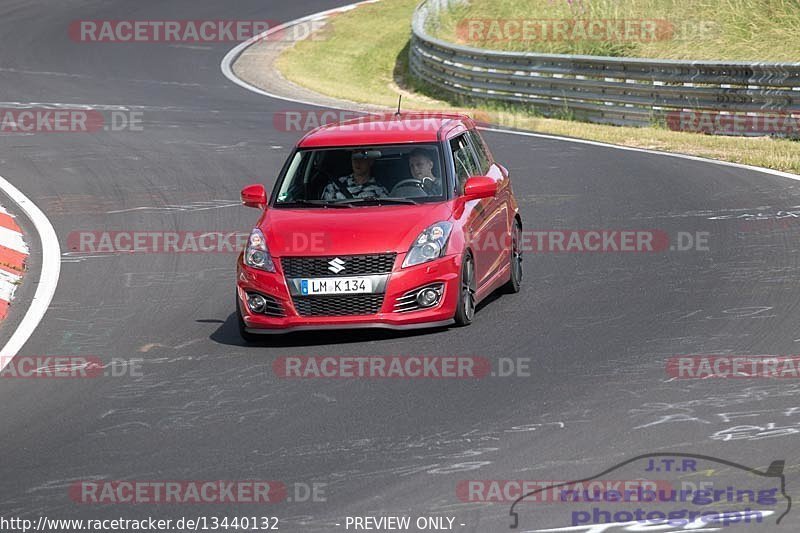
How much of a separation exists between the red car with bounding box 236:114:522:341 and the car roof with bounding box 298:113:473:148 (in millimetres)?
12

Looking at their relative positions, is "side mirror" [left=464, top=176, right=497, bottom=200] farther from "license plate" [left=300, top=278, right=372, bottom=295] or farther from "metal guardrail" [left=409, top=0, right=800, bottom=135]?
"metal guardrail" [left=409, top=0, right=800, bottom=135]

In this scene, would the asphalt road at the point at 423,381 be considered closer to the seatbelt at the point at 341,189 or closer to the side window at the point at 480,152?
the side window at the point at 480,152

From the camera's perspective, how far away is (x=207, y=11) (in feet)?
146

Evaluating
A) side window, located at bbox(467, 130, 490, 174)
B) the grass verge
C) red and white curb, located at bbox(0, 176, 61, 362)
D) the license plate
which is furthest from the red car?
the grass verge

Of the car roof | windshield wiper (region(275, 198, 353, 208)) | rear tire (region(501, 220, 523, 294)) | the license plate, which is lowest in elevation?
rear tire (region(501, 220, 523, 294))

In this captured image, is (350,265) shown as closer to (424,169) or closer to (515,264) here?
(424,169)

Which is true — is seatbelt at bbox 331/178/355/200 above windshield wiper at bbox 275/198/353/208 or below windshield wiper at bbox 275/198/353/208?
above

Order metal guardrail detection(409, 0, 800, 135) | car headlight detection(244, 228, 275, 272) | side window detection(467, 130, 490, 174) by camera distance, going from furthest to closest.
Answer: metal guardrail detection(409, 0, 800, 135), side window detection(467, 130, 490, 174), car headlight detection(244, 228, 275, 272)

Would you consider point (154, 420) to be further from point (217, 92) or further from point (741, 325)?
point (217, 92)

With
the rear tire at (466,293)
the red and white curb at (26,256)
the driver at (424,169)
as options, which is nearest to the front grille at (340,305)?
the rear tire at (466,293)

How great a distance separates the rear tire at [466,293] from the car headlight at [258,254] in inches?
56.1

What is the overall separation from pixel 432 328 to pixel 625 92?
15.2 metres

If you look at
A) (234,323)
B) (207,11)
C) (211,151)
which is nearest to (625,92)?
(211,151)

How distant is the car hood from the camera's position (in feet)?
34.8
